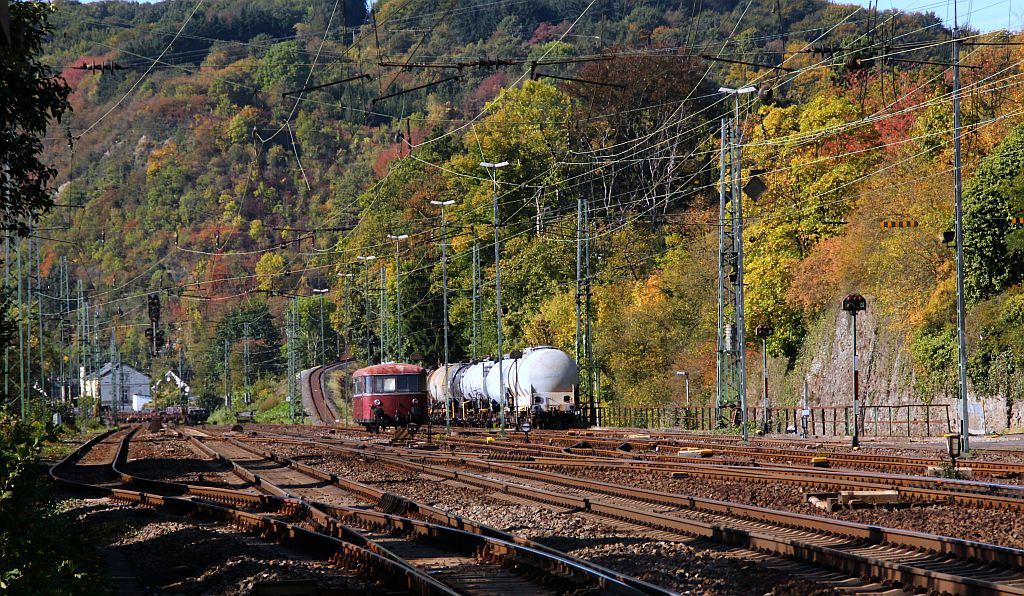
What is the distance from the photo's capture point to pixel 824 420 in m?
43.7

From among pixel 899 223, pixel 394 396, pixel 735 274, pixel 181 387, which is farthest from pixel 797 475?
pixel 181 387

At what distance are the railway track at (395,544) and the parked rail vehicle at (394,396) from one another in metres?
28.7

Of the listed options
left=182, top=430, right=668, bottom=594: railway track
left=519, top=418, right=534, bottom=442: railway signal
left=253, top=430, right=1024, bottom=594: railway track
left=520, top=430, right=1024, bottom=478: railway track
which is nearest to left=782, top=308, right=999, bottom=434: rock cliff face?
left=520, top=430, right=1024, bottom=478: railway track

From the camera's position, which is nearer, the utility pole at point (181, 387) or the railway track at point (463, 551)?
the railway track at point (463, 551)

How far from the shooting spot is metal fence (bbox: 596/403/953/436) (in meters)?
42.1

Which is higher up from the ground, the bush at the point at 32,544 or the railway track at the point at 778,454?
the bush at the point at 32,544

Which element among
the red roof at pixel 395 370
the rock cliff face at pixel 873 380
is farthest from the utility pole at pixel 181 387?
the rock cliff face at pixel 873 380

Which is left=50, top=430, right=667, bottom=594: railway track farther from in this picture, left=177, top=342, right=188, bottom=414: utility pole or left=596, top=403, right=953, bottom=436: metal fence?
left=177, top=342, right=188, bottom=414: utility pole

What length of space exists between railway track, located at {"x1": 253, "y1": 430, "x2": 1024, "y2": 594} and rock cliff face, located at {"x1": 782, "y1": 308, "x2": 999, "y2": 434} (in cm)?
2280

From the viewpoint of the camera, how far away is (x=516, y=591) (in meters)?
11.6

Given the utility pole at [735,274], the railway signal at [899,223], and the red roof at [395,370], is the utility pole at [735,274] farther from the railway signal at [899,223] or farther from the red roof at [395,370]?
the red roof at [395,370]

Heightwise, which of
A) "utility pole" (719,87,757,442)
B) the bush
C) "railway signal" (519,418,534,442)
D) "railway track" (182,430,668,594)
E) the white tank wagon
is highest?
"utility pole" (719,87,757,442)

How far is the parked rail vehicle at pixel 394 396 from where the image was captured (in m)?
54.9

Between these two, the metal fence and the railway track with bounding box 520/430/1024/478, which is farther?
the metal fence
